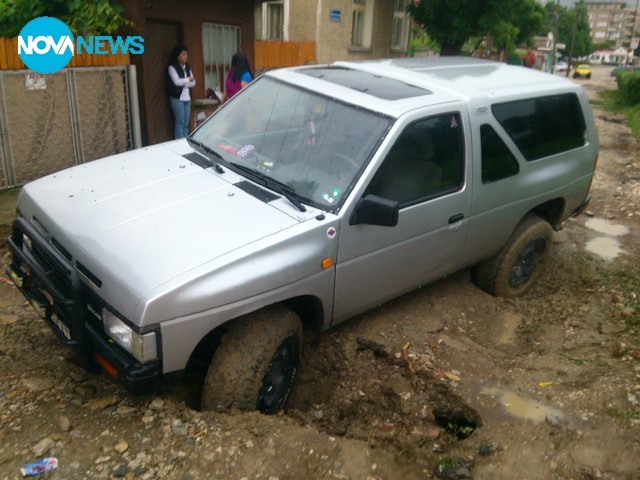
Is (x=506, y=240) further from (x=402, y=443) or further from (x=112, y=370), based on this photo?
(x=112, y=370)

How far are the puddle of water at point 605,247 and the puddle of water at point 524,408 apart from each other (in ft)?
10.7

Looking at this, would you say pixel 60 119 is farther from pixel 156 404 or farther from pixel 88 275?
pixel 156 404

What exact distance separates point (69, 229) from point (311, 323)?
153 cm

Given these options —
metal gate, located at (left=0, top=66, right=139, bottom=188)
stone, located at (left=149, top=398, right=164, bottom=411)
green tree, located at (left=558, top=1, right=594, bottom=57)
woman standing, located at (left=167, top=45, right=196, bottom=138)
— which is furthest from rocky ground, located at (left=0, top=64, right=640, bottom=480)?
green tree, located at (left=558, top=1, right=594, bottom=57)

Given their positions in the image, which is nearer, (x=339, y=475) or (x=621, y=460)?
(x=339, y=475)

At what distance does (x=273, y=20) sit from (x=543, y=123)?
47.4 ft

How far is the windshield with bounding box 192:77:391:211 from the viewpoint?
11.6ft

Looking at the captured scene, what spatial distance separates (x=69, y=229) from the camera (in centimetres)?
318

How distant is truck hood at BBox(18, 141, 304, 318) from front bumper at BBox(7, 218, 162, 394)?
9 cm

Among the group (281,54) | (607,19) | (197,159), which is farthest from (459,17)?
(607,19)

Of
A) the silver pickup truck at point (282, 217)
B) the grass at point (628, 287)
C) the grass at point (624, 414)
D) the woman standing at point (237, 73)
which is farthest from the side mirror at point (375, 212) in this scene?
the woman standing at point (237, 73)

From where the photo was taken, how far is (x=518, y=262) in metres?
5.28

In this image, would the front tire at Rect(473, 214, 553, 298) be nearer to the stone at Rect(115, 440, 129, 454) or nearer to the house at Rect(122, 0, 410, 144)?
the stone at Rect(115, 440, 129, 454)

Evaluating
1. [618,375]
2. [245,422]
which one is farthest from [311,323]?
[618,375]
